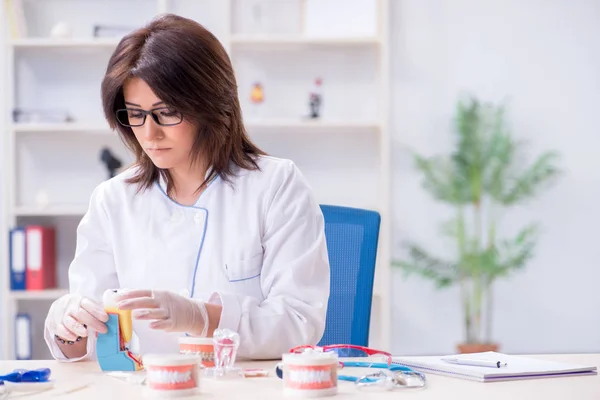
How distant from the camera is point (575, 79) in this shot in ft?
13.5

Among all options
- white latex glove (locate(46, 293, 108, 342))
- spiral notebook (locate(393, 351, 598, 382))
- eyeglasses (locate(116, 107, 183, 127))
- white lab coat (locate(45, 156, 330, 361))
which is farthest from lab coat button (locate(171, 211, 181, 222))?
spiral notebook (locate(393, 351, 598, 382))

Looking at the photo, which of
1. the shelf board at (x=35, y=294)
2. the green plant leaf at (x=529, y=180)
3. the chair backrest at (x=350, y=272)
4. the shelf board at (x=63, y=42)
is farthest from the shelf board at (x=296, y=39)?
the chair backrest at (x=350, y=272)

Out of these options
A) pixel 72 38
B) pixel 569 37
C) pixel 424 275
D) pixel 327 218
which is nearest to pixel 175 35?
pixel 327 218

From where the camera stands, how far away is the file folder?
3.65m

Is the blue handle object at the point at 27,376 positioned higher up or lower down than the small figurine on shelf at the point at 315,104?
lower down

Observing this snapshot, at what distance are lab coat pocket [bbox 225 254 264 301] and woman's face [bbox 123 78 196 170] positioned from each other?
0.81ft

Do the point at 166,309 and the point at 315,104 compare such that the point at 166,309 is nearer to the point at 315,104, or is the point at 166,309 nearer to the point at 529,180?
the point at 315,104

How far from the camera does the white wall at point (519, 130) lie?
403cm

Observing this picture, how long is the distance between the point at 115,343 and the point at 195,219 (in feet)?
1.40

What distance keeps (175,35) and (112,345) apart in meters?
0.62

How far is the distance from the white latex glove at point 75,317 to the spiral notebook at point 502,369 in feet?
1.74

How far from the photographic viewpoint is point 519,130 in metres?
4.08

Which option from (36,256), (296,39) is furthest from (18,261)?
(296,39)

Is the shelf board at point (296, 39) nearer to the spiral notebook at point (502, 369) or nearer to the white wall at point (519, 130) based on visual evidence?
the white wall at point (519, 130)
